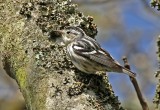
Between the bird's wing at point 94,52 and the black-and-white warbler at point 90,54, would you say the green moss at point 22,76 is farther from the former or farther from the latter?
the bird's wing at point 94,52

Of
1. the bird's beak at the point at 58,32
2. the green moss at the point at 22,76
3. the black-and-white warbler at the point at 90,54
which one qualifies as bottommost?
the green moss at the point at 22,76

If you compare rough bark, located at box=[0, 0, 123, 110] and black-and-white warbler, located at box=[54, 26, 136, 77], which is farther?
black-and-white warbler, located at box=[54, 26, 136, 77]

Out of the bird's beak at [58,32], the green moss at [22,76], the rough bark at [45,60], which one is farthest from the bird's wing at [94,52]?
the green moss at [22,76]

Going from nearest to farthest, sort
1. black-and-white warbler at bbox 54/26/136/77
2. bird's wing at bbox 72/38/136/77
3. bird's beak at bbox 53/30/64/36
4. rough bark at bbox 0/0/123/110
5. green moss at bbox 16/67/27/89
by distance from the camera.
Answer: rough bark at bbox 0/0/123/110 < green moss at bbox 16/67/27/89 < bird's beak at bbox 53/30/64/36 < black-and-white warbler at bbox 54/26/136/77 < bird's wing at bbox 72/38/136/77

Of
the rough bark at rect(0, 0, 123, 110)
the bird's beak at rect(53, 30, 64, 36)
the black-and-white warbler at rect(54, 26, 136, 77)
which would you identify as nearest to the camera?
the rough bark at rect(0, 0, 123, 110)

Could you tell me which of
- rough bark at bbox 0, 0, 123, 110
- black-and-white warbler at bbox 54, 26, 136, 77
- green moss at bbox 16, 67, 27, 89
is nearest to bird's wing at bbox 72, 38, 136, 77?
black-and-white warbler at bbox 54, 26, 136, 77

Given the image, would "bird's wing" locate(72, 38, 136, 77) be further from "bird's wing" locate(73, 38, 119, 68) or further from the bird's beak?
the bird's beak

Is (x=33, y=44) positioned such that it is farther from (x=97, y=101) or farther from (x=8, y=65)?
(x=97, y=101)

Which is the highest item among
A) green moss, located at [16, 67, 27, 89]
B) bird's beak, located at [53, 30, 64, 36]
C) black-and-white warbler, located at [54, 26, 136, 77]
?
black-and-white warbler, located at [54, 26, 136, 77]
